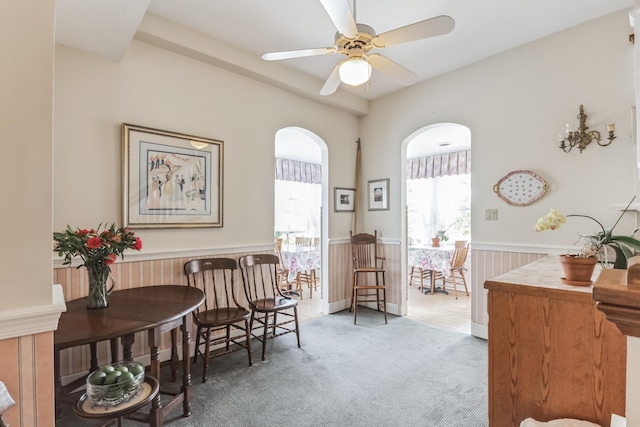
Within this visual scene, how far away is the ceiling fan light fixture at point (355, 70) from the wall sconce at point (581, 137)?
1.95 metres

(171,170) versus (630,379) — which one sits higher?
(171,170)

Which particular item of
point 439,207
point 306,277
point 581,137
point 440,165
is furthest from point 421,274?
point 581,137

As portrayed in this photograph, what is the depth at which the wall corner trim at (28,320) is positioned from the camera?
983 mm

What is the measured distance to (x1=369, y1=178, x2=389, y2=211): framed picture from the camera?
4082mm

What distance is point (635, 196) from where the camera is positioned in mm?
2324

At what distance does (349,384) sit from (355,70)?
225 cm

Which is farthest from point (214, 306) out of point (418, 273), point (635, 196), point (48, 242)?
point (418, 273)

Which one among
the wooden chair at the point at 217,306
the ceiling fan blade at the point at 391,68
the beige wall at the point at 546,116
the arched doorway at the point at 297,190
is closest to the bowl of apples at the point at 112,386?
the wooden chair at the point at 217,306

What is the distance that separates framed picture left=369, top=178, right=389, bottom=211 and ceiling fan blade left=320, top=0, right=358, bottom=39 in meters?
2.41

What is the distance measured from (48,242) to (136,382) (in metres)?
0.71

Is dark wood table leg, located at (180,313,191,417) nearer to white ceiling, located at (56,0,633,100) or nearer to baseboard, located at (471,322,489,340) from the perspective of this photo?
white ceiling, located at (56,0,633,100)

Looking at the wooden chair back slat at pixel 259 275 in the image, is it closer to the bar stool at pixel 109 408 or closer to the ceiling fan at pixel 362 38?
the bar stool at pixel 109 408

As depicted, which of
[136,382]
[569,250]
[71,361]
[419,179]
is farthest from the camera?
[419,179]

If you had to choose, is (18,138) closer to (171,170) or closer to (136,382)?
(136,382)
